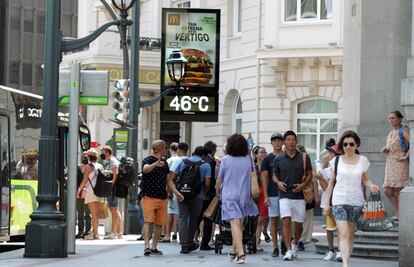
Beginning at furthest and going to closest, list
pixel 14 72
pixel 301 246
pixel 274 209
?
pixel 14 72
pixel 301 246
pixel 274 209

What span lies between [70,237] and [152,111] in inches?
1238

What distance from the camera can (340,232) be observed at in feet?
50.0

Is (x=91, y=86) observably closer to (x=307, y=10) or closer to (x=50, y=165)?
(x=50, y=165)

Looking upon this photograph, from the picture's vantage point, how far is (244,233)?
1836 cm

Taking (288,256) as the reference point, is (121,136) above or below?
above

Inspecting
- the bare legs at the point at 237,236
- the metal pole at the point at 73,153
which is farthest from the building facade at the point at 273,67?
the bare legs at the point at 237,236

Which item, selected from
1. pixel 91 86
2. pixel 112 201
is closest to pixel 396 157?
pixel 91 86

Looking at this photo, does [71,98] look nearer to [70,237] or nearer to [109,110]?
[70,237]

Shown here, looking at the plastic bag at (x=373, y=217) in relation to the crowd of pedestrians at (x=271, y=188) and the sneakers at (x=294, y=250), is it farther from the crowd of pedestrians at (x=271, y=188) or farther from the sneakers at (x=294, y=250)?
the sneakers at (x=294, y=250)

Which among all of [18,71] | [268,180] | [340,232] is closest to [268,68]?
[268,180]

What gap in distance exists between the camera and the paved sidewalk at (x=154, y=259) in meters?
17.0

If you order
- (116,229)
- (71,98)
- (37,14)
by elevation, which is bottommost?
(116,229)

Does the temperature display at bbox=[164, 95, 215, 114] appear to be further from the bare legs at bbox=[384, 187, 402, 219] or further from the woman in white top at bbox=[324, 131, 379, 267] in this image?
the woman in white top at bbox=[324, 131, 379, 267]

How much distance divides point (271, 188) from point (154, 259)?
2415mm
